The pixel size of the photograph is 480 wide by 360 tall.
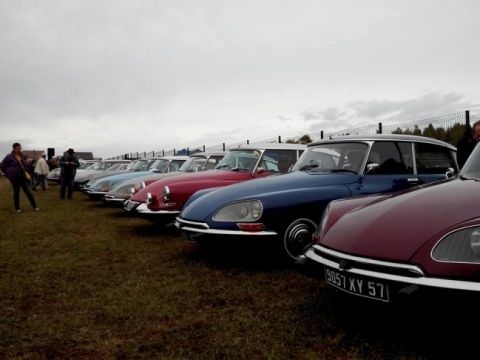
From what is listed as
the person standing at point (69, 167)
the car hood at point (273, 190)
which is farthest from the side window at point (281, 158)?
the person standing at point (69, 167)

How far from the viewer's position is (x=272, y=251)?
4.37 meters

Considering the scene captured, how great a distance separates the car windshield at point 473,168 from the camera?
322 centimetres

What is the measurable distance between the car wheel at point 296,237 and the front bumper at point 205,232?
0.15 meters

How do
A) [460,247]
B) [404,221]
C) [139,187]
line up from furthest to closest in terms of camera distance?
[139,187] → [404,221] → [460,247]

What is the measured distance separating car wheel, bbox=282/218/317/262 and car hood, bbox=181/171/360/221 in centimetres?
25

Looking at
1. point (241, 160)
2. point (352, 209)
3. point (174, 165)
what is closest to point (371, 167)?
point (352, 209)

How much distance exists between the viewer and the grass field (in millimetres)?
2611

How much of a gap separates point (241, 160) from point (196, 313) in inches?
155

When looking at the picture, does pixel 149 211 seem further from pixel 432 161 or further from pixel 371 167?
pixel 432 161

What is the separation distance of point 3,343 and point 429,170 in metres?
4.69

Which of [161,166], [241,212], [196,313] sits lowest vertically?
[196,313]

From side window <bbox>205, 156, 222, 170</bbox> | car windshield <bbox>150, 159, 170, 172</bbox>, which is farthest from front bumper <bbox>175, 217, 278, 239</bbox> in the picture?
car windshield <bbox>150, 159, 170, 172</bbox>

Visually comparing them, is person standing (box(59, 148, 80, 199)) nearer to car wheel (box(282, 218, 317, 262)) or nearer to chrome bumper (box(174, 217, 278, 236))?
chrome bumper (box(174, 217, 278, 236))

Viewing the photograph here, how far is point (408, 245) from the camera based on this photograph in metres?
2.40
